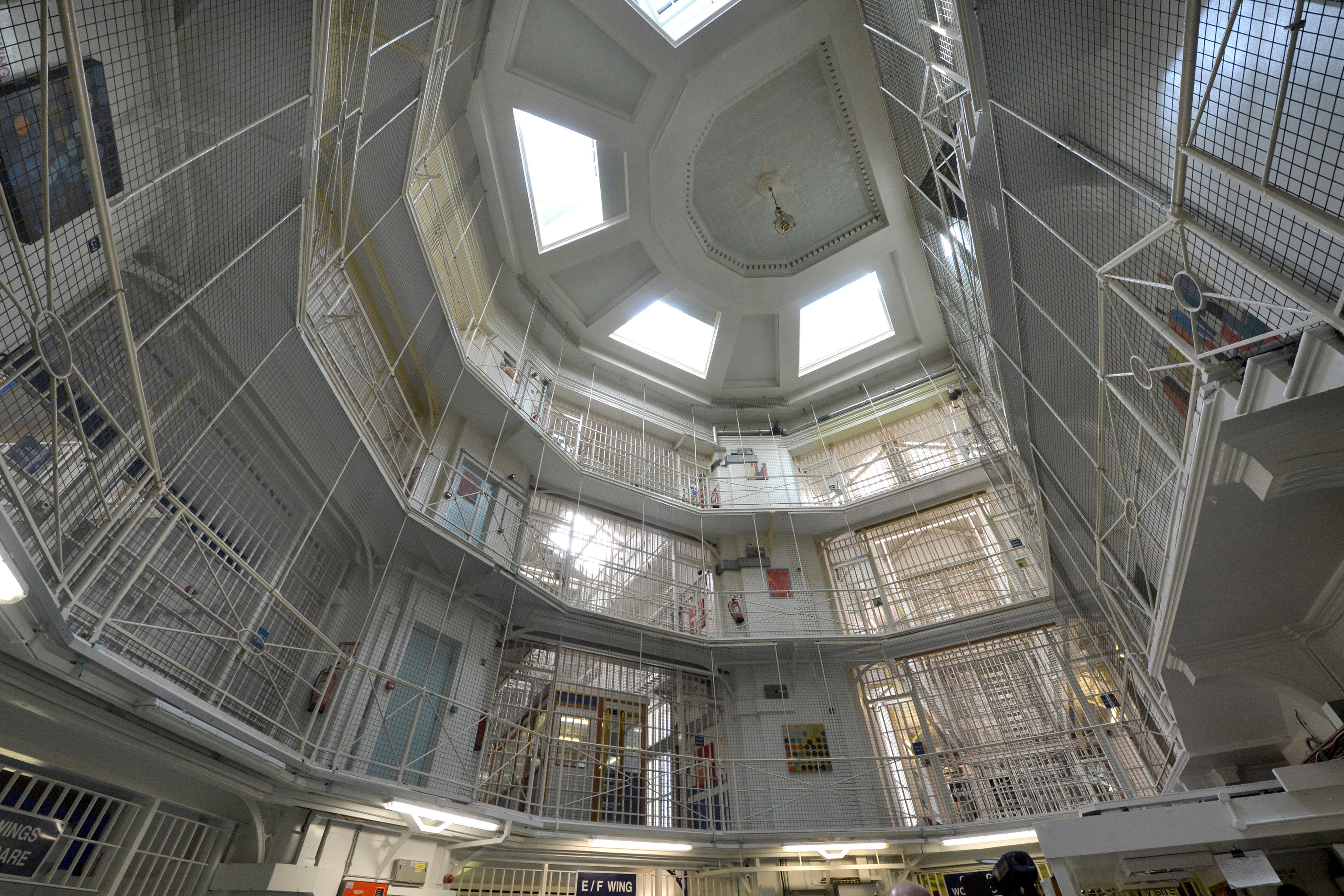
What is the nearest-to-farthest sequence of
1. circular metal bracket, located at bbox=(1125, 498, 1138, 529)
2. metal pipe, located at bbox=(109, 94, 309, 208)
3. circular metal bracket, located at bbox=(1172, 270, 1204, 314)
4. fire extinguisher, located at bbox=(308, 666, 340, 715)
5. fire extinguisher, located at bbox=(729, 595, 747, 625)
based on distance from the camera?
circular metal bracket, located at bbox=(1172, 270, 1204, 314) < metal pipe, located at bbox=(109, 94, 309, 208) < circular metal bracket, located at bbox=(1125, 498, 1138, 529) < fire extinguisher, located at bbox=(308, 666, 340, 715) < fire extinguisher, located at bbox=(729, 595, 747, 625)

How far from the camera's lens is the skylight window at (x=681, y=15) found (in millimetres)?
8359

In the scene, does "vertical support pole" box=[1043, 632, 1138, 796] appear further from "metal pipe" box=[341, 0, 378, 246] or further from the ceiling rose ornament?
"metal pipe" box=[341, 0, 378, 246]

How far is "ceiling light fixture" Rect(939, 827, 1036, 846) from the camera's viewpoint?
7.00 metres

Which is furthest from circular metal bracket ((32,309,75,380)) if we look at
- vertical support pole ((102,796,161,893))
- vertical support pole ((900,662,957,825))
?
vertical support pole ((900,662,957,825))

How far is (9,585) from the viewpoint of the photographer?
7.06 feet

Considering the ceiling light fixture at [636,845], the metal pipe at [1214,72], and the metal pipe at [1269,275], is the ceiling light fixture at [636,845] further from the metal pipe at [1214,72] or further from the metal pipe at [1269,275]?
the metal pipe at [1214,72]

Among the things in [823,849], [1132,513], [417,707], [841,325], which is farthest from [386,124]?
[841,325]

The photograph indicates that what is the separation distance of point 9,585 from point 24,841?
2669mm

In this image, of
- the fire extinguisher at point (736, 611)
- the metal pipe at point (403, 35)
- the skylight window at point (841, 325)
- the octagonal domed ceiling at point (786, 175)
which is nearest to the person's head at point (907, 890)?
the metal pipe at point (403, 35)

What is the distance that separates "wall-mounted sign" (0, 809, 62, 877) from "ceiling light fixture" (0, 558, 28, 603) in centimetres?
236

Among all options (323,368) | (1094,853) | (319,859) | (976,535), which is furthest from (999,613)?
(323,368)

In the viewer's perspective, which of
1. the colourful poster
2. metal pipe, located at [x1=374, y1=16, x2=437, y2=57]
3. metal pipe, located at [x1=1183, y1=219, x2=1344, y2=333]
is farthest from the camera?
the colourful poster

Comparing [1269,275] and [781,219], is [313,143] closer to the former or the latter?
[1269,275]

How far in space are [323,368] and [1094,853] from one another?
24.8 ft
